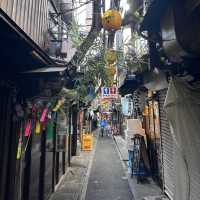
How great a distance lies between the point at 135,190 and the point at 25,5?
6.75 metres

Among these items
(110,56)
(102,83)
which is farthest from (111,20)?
(102,83)

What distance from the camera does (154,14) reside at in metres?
3.81

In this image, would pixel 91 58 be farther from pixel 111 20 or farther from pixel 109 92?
pixel 109 92

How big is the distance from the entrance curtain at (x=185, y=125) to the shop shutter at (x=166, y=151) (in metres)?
3.13

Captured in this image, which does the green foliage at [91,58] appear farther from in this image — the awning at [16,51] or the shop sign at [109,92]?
the shop sign at [109,92]

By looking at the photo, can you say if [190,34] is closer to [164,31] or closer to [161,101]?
[164,31]

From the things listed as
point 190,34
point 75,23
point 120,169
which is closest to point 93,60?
point 75,23

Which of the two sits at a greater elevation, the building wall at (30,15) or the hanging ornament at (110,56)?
the building wall at (30,15)

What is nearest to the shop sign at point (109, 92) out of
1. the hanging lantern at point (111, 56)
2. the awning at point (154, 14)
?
the hanging lantern at point (111, 56)

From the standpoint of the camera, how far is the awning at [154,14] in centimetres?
343

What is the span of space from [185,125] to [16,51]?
114 inches

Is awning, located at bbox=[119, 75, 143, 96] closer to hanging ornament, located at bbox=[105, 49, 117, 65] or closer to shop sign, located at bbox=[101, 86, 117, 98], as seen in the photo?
shop sign, located at bbox=[101, 86, 117, 98]

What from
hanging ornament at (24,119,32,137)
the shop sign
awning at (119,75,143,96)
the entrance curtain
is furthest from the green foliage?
the shop sign

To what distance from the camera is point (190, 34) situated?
→ 3.21 metres
